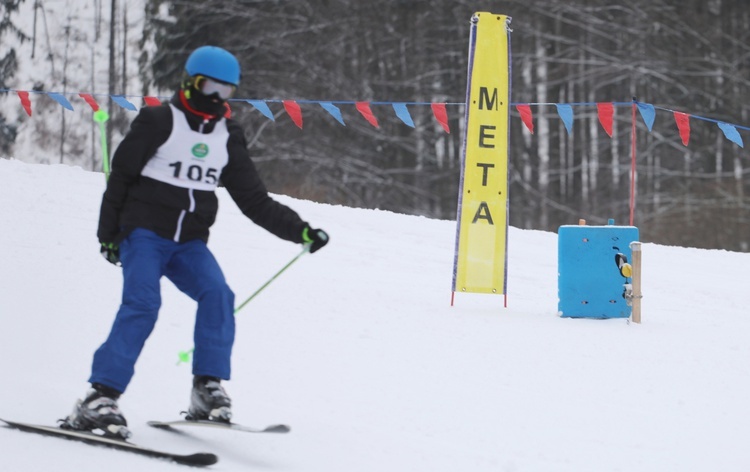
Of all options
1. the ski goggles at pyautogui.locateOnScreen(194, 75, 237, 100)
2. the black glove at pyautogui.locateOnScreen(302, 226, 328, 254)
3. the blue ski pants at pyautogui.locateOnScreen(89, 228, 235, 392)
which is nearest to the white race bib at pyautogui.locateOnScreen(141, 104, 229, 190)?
the ski goggles at pyautogui.locateOnScreen(194, 75, 237, 100)

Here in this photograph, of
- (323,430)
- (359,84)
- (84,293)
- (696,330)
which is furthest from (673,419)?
(359,84)

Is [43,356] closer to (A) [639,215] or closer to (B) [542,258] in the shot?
(B) [542,258]

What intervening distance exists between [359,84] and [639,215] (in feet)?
26.0

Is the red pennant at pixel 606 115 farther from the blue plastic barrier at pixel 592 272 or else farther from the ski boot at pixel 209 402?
the ski boot at pixel 209 402

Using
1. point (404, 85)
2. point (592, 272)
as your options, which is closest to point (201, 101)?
point (592, 272)

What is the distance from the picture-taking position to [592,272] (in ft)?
32.1

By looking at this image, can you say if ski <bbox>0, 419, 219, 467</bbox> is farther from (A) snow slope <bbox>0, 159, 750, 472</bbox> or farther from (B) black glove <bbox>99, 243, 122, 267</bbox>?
(B) black glove <bbox>99, 243, 122, 267</bbox>

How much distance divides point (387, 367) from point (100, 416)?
2623mm

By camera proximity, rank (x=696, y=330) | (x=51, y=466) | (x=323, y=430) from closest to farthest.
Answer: (x=51, y=466), (x=323, y=430), (x=696, y=330)

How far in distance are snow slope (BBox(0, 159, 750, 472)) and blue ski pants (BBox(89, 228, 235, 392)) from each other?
1.09ft

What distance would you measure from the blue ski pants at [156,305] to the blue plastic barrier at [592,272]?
14.9 feet

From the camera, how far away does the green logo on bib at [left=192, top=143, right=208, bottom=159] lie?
18.6 feet

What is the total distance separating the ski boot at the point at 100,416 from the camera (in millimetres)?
5336

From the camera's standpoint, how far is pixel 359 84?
3466 cm
